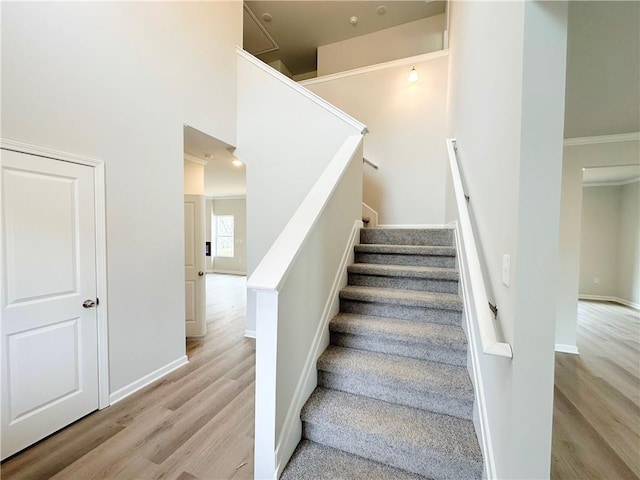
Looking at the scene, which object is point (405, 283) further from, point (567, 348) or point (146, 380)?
point (567, 348)

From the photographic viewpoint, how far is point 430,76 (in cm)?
387

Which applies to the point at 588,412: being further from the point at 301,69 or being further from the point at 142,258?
the point at 301,69

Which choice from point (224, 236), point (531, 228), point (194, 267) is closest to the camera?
point (531, 228)

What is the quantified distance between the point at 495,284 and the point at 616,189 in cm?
760

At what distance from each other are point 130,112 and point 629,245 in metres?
9.07

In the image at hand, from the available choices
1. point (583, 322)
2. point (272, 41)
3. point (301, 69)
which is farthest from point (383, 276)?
point (301, 69)

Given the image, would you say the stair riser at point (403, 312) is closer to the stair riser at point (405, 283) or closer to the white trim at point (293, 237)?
the stair riser at point (405, 283)

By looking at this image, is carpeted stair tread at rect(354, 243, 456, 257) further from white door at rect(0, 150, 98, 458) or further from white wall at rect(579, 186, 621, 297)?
white wall at rect(579, 186, 621, 297)

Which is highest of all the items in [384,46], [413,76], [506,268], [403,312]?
[384,46]

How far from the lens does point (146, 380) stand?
2.44m

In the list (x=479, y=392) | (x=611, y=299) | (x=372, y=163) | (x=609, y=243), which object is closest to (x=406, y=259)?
(x=479, y=392)

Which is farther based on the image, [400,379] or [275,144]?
[275,144]

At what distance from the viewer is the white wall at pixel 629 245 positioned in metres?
5.45

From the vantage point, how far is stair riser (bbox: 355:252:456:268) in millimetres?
2459
